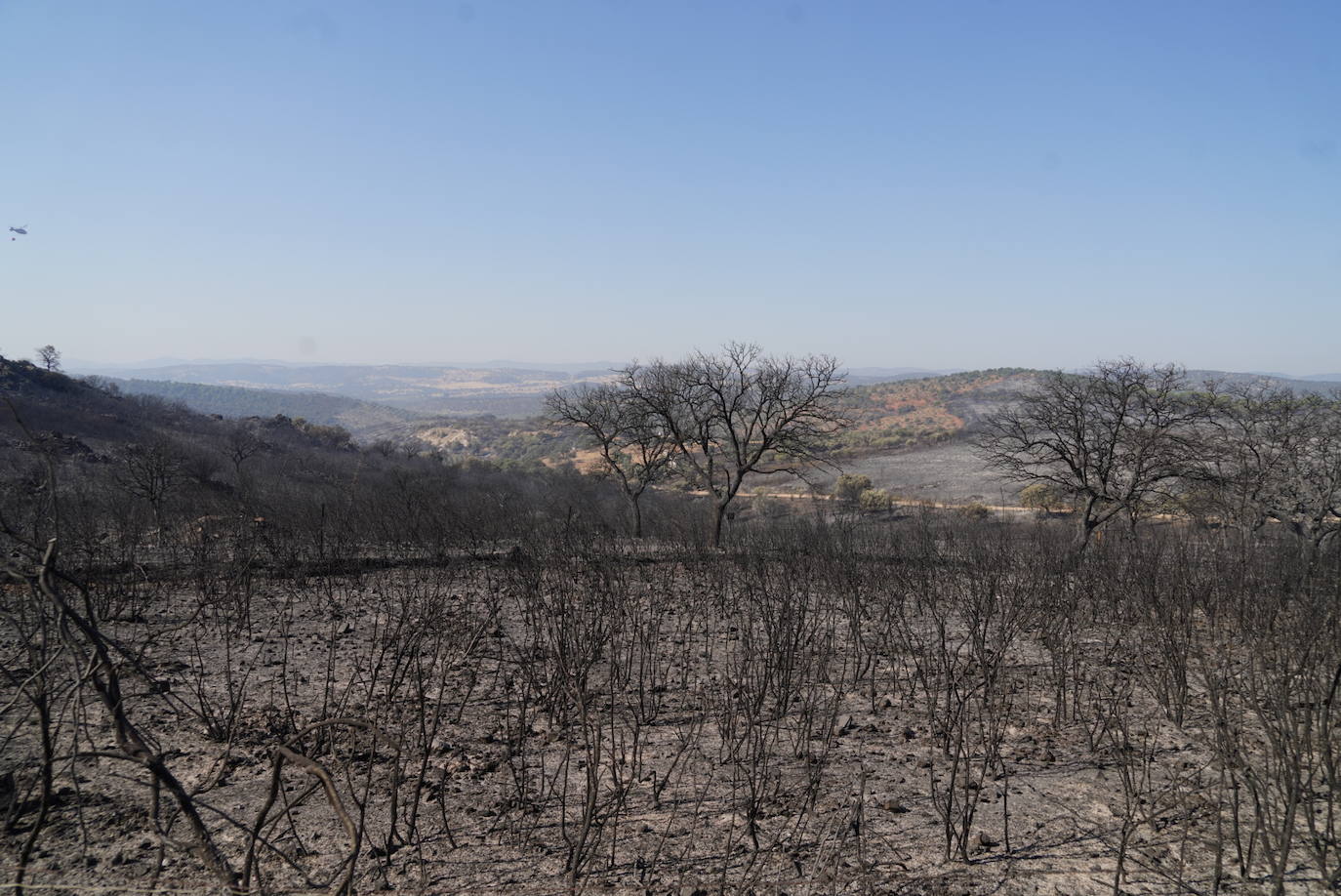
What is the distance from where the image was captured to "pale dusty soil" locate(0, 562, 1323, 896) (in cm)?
427

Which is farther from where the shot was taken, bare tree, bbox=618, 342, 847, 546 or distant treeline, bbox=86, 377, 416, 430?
distant treeline, bbox=86, 377, 416, 430

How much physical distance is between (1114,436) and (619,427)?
48.6ft

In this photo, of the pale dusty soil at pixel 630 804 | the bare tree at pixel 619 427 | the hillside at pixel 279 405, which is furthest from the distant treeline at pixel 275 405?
the pale dusty soil at pixel 630 804

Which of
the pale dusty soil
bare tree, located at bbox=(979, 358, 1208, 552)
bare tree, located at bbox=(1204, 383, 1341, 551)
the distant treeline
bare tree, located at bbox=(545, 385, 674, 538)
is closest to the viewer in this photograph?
the pale dusty soil

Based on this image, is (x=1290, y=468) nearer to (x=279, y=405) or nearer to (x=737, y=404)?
(x=737, y=404)

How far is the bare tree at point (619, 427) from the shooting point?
25.1 meters

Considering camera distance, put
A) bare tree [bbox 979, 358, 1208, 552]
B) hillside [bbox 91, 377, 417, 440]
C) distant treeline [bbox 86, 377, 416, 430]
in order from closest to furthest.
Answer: bare tree [bbox 979, 358, 1208, 552] → hillside [bbox 91, 377, 417, 440] → distant treeline [bbox 86, 377, 416, 430]

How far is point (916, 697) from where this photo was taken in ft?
25.7

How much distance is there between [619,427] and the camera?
25.8m

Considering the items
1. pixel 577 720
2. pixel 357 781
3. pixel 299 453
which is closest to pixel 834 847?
pixel 577 720

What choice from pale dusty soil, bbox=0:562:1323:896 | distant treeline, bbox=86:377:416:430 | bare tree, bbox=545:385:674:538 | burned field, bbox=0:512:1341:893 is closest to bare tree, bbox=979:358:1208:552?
burned field, bbox=0:512:1341:893

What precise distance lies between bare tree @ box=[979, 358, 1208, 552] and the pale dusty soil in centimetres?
1232

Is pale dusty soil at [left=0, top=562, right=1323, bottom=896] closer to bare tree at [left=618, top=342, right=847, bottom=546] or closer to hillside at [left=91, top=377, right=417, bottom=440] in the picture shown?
bare tree at [left=618, top=342, right=847, bottom=546]

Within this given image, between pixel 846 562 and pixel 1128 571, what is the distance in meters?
4.12
